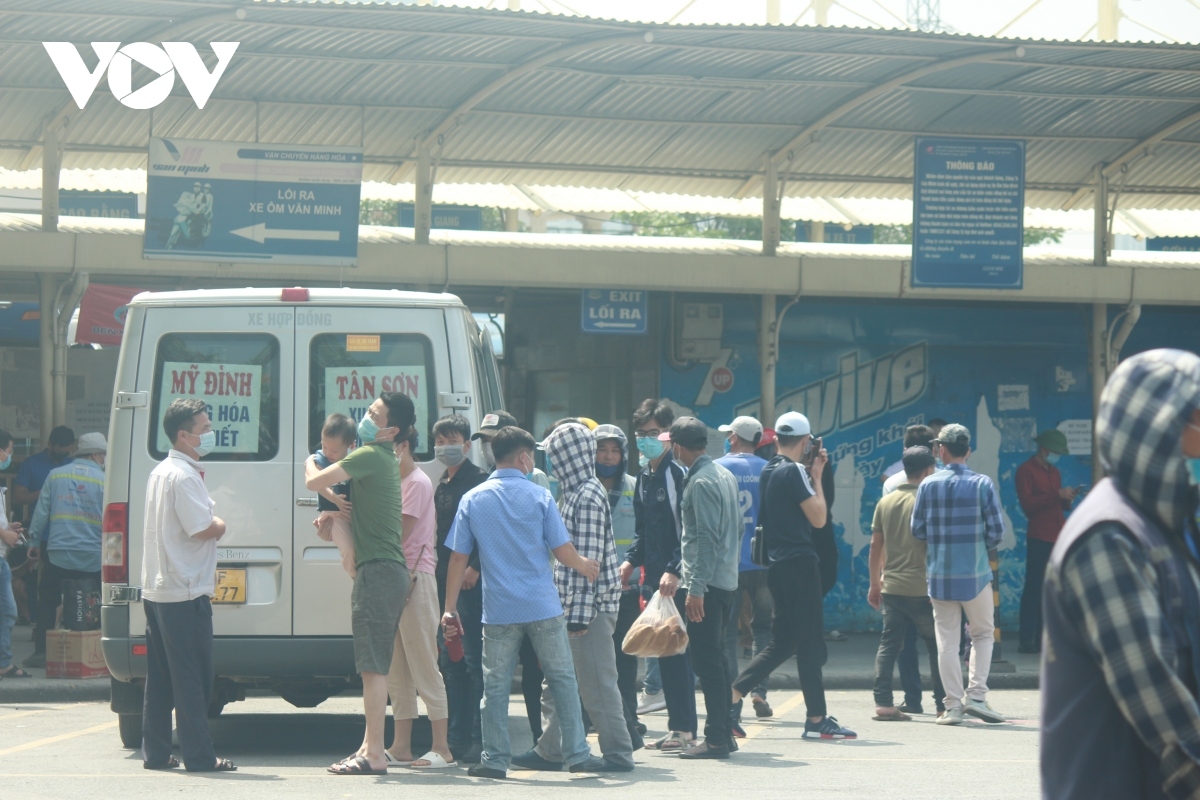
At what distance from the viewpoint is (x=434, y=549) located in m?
7.95

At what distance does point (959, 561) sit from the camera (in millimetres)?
9594

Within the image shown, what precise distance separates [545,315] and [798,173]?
299 cm

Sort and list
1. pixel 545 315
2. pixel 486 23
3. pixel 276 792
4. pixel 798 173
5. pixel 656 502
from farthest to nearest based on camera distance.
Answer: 1. pixel 545 315
2. pixel 798 173
3. pixel 486 23
4. pixel 656 502
5. pixel 276 792

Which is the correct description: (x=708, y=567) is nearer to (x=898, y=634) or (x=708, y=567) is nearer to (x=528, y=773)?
(x=528, y=773)

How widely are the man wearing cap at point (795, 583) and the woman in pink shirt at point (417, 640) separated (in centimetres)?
201

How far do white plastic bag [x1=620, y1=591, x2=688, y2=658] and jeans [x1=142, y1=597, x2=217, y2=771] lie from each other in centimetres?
205

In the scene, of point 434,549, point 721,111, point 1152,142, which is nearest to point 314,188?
point 721,111

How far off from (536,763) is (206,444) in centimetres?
230

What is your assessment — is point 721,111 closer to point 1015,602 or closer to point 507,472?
point 1015,602

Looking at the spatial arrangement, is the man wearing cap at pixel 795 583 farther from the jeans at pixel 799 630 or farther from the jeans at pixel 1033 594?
the jeans at pixel 1033 594

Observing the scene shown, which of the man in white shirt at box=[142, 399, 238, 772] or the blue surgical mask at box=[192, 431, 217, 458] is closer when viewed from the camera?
the man in white shirt at box=[142, 399, 238, 772]

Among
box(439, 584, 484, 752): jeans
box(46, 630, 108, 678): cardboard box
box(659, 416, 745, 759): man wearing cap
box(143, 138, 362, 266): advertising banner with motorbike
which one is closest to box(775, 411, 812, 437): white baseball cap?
box(659, 416, 745, 759): man wearing cap

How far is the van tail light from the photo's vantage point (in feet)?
25.5

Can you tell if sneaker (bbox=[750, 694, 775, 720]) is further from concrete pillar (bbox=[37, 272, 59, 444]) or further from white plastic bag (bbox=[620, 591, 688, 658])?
concrete pillar (bbox=[37, 272, 59, 444])
